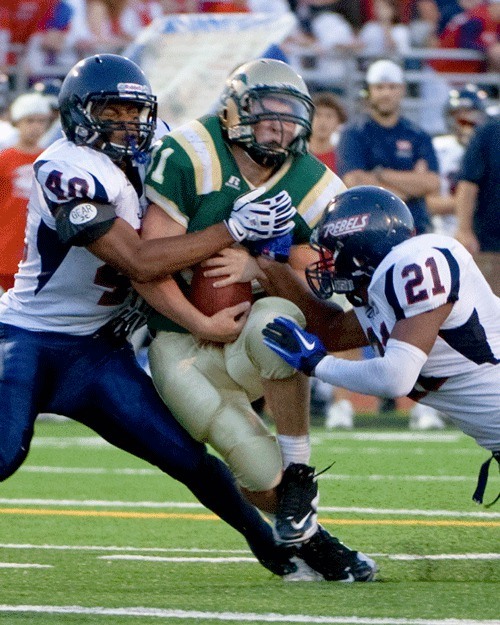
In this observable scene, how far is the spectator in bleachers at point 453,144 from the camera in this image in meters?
8.60

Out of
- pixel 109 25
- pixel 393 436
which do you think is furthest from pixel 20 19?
pixel 393 436

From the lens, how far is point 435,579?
4.07m

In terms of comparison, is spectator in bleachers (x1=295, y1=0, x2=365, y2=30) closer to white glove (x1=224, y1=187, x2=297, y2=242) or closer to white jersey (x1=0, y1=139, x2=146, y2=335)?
white jersey (x1=0, y1=139, x2=146, y2=335)

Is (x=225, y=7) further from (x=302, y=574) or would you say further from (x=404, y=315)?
(x=404, y=315)

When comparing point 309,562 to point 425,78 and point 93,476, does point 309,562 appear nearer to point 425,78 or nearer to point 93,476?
point 93,476

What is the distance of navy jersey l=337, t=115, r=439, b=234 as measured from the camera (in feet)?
26.6

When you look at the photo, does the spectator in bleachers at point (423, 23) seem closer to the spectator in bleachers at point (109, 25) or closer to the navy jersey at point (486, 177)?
the spectator in bleachers at point (109, 25)

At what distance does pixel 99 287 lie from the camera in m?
4.31

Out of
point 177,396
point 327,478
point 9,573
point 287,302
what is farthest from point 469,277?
point 327,478

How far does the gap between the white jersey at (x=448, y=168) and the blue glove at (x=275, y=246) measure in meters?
5.10

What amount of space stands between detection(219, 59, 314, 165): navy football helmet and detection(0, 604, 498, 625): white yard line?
1381 millimetres

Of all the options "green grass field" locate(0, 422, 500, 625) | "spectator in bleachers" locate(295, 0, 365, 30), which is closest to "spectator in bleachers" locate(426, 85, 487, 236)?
"green grass field" locate(0, 422, 500, 625)

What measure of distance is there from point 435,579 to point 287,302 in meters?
0.89

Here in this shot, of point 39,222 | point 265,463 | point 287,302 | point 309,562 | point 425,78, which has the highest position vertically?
point 39,222
